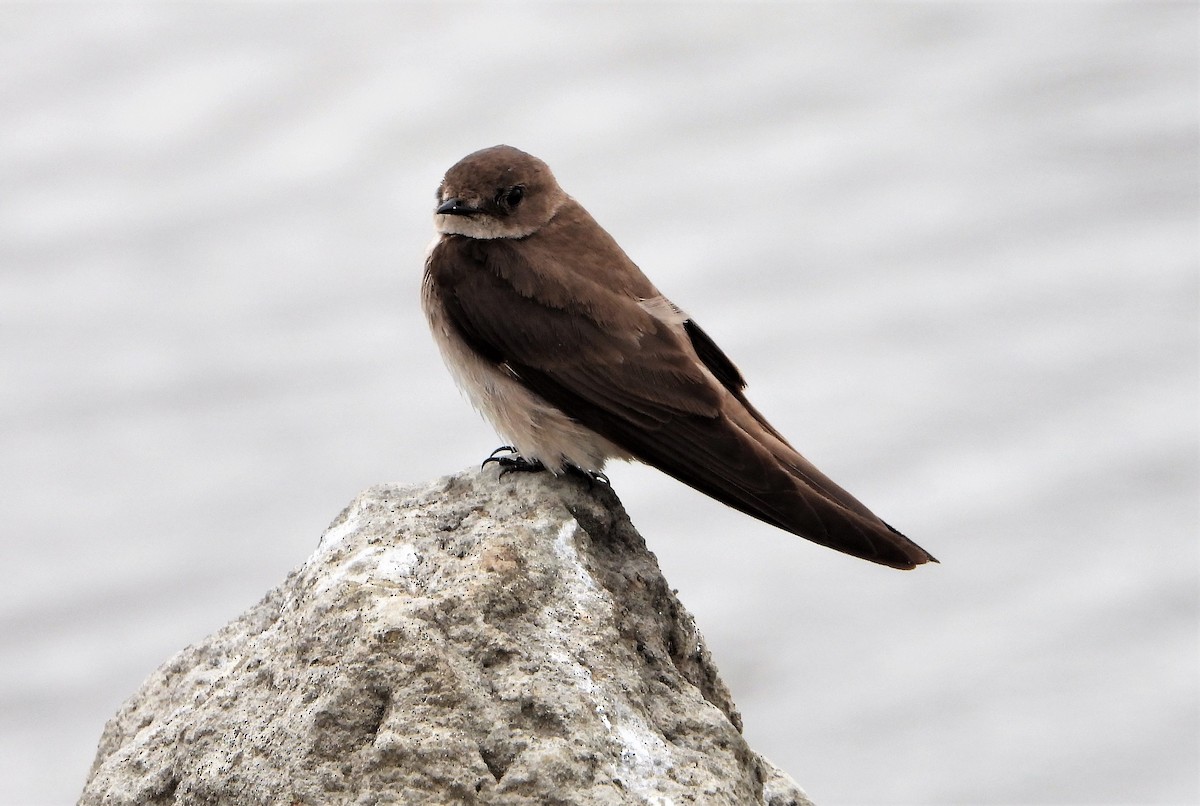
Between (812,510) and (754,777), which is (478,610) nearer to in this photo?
(754,777)

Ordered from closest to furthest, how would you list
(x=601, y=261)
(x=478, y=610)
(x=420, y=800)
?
(x=420, y=800)
(x=478, y=610)
(x=601, y=261)

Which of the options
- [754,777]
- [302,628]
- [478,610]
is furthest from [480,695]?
[754,777]

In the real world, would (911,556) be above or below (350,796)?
above

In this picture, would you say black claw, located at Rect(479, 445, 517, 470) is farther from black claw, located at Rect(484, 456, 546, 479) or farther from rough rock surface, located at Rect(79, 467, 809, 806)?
rough rock surface, located at Rect(79, 467, 809, 806)

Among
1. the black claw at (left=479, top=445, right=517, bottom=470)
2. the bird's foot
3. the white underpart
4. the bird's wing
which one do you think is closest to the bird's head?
the bird's wing

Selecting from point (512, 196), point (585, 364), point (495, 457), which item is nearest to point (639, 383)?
point (585, 364)

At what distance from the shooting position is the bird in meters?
4.66

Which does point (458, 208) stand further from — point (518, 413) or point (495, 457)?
point (495, 457)

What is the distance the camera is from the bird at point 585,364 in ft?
15.3

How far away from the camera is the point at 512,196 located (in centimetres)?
543

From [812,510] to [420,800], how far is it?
182 cm

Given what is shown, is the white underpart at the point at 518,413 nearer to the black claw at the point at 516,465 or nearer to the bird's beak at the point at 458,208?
the black claw at the point at 516,465

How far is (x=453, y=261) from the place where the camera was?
530 centimetres

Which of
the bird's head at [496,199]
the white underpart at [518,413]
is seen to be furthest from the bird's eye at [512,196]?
the white underpart at [518,413]
